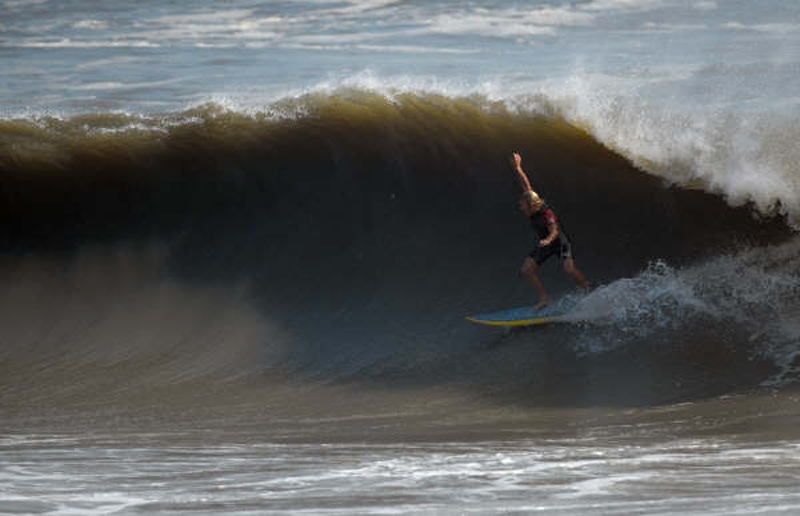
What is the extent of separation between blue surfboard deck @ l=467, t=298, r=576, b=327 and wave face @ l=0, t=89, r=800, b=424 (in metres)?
0.11

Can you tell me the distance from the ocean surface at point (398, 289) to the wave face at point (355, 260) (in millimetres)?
33

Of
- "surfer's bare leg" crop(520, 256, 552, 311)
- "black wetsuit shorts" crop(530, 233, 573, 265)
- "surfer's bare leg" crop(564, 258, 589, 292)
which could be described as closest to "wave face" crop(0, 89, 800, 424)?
"surfer's bare leg" crop(564, 258, 589, 292)

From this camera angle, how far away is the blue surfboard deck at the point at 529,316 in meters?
9.46

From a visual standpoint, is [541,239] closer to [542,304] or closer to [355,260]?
[542,304]

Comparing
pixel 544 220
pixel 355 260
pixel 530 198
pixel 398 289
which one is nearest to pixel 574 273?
pixel 544 220

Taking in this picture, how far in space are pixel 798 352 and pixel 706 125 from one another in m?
3.69

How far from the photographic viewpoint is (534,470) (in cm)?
590

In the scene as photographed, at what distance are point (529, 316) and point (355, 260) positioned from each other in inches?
84.5

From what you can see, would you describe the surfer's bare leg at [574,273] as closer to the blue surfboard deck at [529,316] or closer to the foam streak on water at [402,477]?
the blue surfboard deck at [529,316]

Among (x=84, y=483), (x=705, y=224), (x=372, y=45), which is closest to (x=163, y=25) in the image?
(x=372, y=45)

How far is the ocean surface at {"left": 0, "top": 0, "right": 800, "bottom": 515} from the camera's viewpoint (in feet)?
19.6

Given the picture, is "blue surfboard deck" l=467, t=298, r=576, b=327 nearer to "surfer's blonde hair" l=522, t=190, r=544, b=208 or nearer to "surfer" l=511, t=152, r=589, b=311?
"surfer" l=511, t=152, r=589, b=311

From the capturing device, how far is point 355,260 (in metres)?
10.9

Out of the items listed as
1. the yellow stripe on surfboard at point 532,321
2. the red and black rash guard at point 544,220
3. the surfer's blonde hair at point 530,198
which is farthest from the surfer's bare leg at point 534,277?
the surfer's blonde hair at point 530,198
